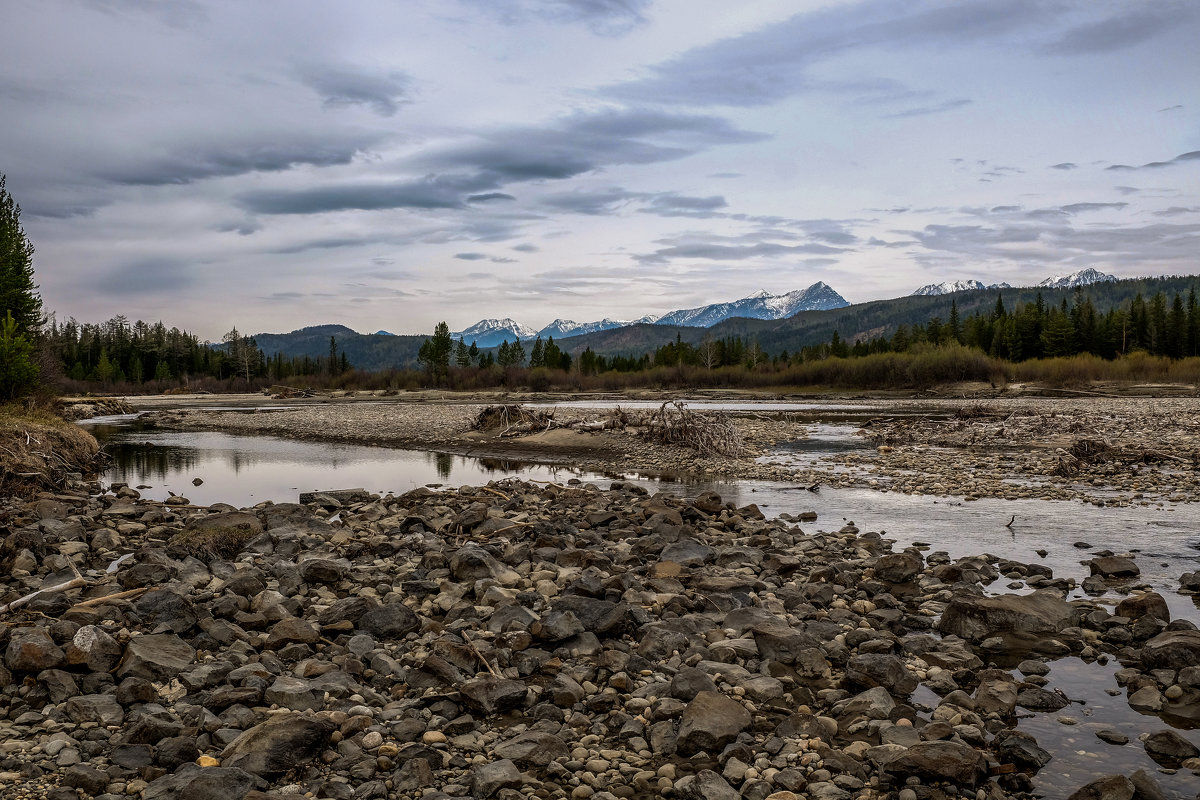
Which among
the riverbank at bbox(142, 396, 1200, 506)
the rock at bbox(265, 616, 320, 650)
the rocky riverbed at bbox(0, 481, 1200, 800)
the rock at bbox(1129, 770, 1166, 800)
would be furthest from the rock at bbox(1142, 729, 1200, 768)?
the riverbank at bbox(142, 396, 1200, 506)

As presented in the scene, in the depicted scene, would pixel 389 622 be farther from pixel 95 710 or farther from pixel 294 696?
pixel 95 710

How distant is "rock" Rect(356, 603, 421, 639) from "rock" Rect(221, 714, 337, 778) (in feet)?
7.31

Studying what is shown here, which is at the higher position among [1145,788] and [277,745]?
[277,745]

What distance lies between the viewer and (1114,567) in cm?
1033

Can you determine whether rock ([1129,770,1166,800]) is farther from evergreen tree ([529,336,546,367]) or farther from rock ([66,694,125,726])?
evergreen tree ([529,336,546,367])

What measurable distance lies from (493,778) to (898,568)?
7.00 metres

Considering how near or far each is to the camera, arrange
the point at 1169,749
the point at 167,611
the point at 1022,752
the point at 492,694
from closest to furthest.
A: 1. the point at 1022,752
2. the point at 1169,749
3. the point at 492,694
4. the point at 167,611

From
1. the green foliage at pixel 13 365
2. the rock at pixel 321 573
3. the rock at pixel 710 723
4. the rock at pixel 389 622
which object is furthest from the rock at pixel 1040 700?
the green foliage at pixel 13 365

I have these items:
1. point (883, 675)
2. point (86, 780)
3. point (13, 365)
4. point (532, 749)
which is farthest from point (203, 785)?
point (13, 365)

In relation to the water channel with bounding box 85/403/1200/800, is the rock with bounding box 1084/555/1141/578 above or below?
above

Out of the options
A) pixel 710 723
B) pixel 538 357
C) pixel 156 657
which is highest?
pixel 538 357

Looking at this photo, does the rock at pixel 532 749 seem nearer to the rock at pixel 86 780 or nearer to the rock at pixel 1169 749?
the rock at pixel 86 780

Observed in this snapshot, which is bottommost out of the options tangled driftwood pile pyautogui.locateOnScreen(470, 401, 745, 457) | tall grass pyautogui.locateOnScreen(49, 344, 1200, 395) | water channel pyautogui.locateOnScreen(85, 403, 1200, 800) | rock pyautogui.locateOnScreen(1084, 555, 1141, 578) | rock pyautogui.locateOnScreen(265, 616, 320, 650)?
water channel pyautogui.locateOnScreen(85, 403, 1200, 800)

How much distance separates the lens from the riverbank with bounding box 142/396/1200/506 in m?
18.6
